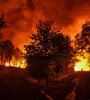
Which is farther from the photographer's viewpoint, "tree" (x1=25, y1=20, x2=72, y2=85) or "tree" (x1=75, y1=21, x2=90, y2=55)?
"tree" (x1=75, y1=21, x2=90, y2=55)

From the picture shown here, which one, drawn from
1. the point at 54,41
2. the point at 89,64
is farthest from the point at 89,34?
the point at 89,64

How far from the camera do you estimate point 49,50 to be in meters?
14.9

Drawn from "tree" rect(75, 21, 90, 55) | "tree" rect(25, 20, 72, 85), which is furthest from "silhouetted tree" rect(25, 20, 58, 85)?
"tree" rect(75, 21, 90, 55)

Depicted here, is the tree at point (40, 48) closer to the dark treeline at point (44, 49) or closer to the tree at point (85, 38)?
the dark treeline at point (44, 49)

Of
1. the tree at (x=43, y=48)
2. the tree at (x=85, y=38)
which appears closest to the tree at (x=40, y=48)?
the tree at (x=43, y=48)

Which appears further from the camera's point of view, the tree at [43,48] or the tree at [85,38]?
the tree at [85,38]

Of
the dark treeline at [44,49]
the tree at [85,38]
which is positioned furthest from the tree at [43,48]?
the tree at [85,38]

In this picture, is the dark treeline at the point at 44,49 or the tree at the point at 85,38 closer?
the dark treeline at the point at 44,49

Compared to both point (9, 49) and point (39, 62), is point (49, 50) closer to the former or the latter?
point (39, 62)

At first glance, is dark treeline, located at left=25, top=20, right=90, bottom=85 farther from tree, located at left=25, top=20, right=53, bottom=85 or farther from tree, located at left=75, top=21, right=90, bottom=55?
tree, located at left=75, top=21, right=90, bottom=55

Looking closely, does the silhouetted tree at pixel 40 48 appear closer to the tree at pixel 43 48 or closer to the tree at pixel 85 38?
the tree at pixel 43 48

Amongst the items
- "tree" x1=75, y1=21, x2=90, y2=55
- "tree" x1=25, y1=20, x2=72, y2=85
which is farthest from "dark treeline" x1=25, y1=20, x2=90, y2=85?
"tree" x1=75, y1=21, x2=90, y2=55

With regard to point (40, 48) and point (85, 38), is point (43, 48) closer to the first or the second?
point (40, 48)

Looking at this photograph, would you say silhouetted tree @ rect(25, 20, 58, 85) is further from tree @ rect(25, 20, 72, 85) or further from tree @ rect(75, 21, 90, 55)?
tree @ rect(75, 21, 90, 55)
